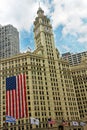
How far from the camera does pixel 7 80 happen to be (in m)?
125

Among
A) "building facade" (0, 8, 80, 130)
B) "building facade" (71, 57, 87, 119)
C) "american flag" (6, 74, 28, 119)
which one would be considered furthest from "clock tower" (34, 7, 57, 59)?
"american flag" (6, 74, 28, 119)

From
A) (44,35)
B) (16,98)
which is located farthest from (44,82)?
(44,35)

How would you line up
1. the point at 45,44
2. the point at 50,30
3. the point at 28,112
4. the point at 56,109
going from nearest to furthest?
the point at 28,112 < the point at 56,109 < the point at 45,44 < the point at 50,30

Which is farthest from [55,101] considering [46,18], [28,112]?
[46,18]

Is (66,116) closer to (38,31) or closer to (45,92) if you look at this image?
(45,92)

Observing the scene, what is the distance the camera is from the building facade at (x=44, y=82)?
12556 cm

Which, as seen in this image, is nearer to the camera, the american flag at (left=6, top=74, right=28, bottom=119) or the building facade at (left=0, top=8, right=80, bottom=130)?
the american flag at (left=6, top=74, right=28, bottom=119)

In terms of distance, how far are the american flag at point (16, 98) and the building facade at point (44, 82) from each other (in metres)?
3.73

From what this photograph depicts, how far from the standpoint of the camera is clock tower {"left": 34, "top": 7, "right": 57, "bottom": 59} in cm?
15062

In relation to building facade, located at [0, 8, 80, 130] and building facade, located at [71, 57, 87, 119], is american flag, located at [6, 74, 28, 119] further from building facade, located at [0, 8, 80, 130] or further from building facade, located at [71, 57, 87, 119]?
building facade, located at [71, 57, 87, 119]

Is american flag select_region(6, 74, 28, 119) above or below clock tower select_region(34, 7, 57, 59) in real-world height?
below

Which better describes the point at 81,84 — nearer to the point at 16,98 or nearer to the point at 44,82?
the point at 44,82

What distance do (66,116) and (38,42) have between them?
59317 mm

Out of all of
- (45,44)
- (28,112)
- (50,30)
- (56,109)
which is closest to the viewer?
(28,112)
